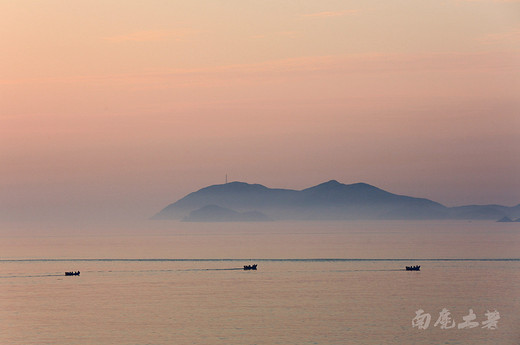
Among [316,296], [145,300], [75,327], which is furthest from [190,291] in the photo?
[75,327]

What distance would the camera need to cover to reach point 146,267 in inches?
7421

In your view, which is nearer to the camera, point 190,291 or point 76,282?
point 190,291

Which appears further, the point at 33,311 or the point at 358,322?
the point at 33,311

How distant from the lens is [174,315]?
10712 centimetres

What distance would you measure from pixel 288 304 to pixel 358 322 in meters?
19.1

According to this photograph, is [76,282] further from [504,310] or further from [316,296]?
[504,310]

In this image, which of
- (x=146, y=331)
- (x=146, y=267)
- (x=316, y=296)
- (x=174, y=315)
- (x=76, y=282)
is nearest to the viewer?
(x=146, y=331)

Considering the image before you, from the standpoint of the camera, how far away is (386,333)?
94375 millimetres

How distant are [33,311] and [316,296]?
148ft

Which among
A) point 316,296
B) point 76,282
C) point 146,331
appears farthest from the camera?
point 76,282

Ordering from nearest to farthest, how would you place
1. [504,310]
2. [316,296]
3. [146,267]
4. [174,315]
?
1. [174,315]
2. [504,310]
3. [316,296]
4. [146,267]

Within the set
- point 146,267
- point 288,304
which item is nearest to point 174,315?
point 288,304

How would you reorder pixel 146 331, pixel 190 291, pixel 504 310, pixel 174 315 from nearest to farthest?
1. pixel 146 331
2. pixel 174 315
3. pixel 504 310
4. pixel 190 291

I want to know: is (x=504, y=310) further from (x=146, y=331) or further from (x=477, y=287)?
(x=146, y=331)
